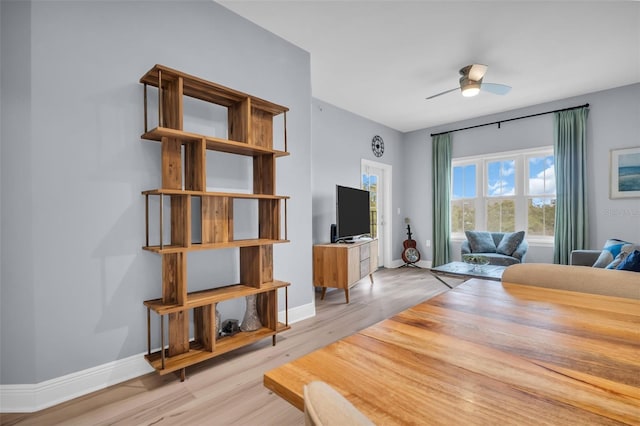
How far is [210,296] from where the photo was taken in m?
2.12

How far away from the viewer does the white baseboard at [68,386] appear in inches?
66.1

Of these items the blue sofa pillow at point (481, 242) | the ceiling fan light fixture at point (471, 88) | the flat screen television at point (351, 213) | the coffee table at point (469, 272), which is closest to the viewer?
the coffee table at point (469, 272)

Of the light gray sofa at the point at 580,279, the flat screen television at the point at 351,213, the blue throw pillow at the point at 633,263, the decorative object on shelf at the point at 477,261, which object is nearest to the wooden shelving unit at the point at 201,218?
the flat screen television at the point at 351,213

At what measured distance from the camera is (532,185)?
500 centimetres

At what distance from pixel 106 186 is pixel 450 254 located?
17.4 feet

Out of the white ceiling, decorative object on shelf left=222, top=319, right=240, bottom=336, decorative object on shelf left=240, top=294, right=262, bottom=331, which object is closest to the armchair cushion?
the white ceiling

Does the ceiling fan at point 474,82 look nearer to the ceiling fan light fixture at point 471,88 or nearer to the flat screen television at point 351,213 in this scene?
the ceiling fan light fixture at point 471,88

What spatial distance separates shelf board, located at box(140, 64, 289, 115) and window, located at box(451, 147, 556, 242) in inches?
170

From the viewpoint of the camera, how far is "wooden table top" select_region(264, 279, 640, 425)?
0.48m

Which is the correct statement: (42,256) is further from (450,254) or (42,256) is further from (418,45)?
(450,254)

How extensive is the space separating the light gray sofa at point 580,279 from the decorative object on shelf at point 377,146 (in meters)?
4.35

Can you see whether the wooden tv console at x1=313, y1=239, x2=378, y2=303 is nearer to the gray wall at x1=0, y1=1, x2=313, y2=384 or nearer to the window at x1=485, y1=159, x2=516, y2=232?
the gray wall at x1=0, y1=1, x2=313, y2=384

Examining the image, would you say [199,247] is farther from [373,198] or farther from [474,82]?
[373,198]

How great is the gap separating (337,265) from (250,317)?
4.84 feet
